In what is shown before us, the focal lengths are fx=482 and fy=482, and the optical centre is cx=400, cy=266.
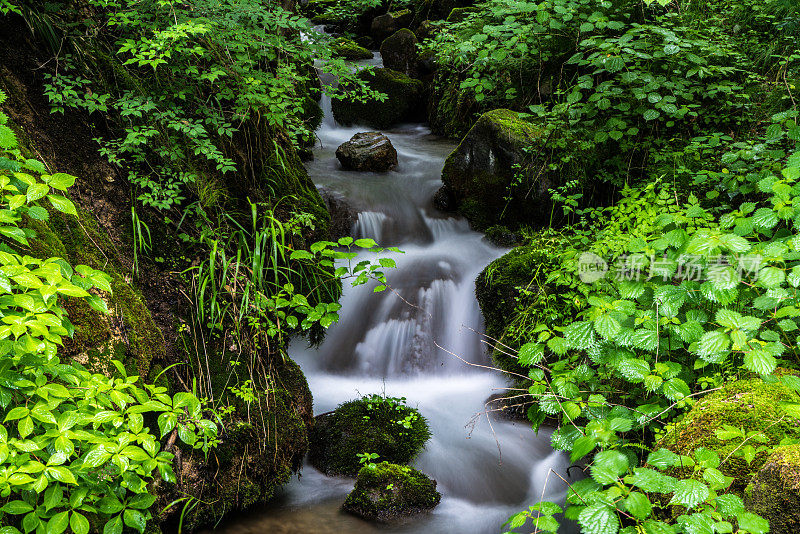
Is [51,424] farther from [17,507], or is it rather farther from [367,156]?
[367,156]

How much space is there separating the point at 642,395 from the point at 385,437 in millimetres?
1887

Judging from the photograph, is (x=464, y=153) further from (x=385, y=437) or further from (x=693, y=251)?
(x=693, y=251)

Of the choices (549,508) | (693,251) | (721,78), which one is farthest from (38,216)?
(721,78)

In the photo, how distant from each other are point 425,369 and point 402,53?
844 centimetres

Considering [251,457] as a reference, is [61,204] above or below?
above

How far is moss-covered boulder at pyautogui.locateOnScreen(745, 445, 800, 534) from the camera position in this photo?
59.2 inches

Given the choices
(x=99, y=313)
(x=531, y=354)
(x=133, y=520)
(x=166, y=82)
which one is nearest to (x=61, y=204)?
(x=99, y=313)

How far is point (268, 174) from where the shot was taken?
13.0 feet

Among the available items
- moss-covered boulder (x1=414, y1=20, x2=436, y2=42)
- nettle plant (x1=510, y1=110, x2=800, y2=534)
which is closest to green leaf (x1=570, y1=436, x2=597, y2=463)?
nettle plant (x1=510, y1=110, x2=800, y2=534)

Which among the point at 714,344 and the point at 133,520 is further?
the point at 714,344

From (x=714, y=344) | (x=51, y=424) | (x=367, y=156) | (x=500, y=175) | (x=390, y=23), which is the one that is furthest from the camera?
(x=390, y=23)

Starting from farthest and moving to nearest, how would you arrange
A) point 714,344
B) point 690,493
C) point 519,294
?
point 519,294, point 714,344, point 690,493

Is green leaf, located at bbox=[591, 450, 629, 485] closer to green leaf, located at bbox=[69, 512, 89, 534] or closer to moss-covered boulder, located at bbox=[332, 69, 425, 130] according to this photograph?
green leaf, located at bbox=[69, 512, 89, 534]

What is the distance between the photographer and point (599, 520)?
5.04 ft
